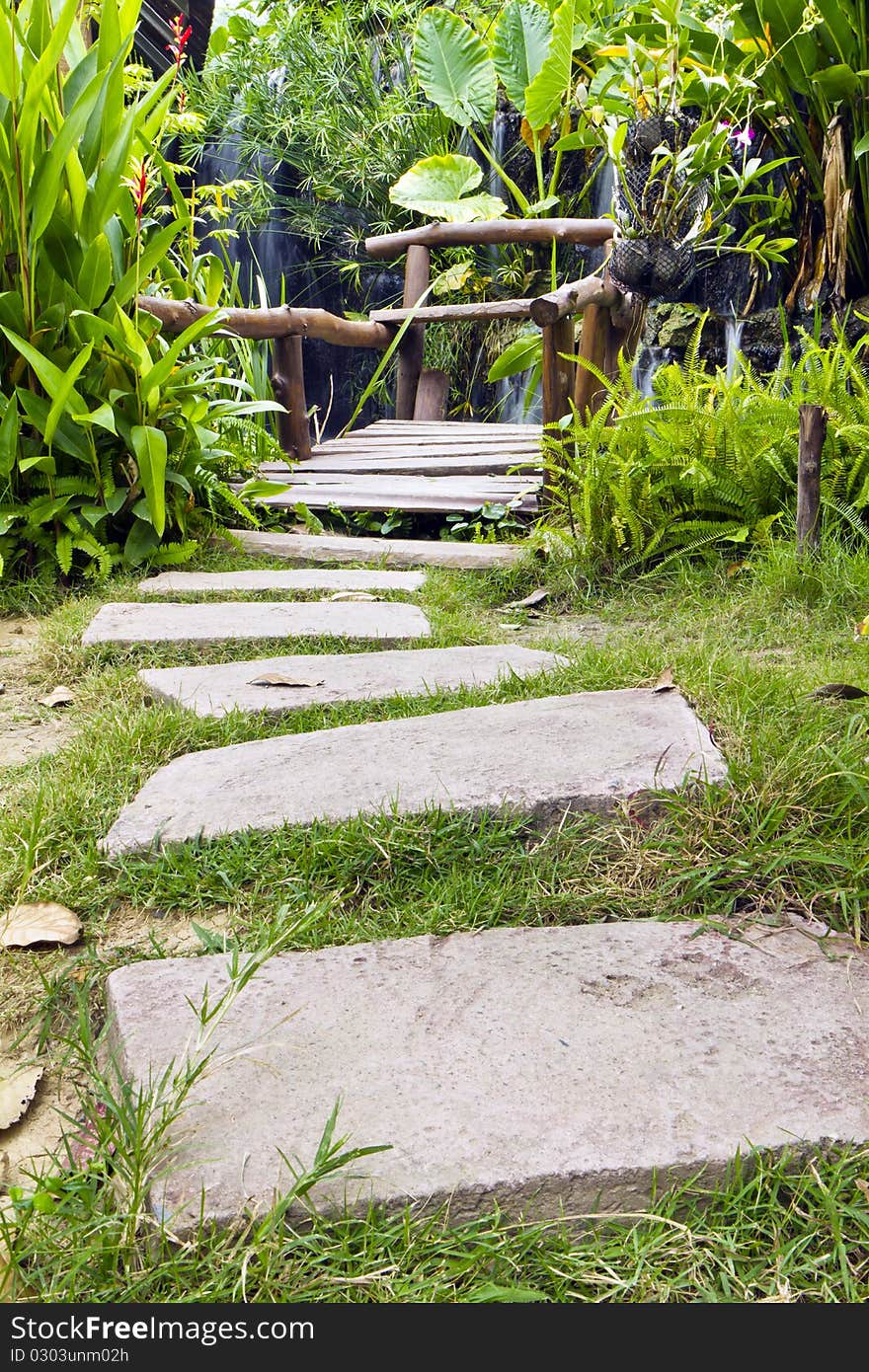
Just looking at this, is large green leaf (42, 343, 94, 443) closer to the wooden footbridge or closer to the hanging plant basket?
the wooden footbridge

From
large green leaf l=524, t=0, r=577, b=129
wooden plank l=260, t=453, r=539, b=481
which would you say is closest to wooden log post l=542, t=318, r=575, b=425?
wooden plank l=260, t=453, r=539, b=481

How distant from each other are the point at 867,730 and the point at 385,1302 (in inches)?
45.8

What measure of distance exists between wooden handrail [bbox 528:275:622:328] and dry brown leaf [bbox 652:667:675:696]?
196cm

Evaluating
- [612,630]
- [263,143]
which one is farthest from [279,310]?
[263,143]

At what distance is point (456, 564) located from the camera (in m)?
3.57

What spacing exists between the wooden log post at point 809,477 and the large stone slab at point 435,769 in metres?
1.29

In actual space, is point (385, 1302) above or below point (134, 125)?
below

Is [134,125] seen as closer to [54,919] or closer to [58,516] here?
[58,516]

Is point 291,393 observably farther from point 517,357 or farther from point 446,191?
point 446,191

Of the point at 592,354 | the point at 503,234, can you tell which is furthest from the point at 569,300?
the point at 503,234

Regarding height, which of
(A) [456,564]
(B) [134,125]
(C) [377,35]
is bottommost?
(A) [456,564]

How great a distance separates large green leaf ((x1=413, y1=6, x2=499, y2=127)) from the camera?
8477 mm

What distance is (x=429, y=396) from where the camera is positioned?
701 centimetres
